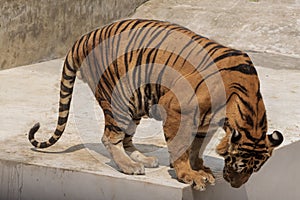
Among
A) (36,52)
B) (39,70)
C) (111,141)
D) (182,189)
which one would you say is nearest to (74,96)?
(39,70)

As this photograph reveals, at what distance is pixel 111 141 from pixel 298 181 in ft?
6.10

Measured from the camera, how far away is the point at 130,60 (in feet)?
15.1

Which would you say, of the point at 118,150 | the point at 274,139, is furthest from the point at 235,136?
the point at 118,150

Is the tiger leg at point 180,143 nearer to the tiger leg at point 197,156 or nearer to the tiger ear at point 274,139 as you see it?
the tiger leg at point 197,156

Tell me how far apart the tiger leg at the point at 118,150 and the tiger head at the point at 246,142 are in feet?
1.87

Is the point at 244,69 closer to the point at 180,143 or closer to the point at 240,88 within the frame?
the point at 240,88

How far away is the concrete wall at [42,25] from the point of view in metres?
7.85

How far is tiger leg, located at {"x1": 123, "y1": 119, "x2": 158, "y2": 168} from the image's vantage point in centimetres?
479

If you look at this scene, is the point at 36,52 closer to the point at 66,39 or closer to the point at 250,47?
the point at 66,39

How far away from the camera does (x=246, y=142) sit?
416 centimetres

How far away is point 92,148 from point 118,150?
2.00 ft

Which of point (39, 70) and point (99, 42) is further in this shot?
point (39, 70)

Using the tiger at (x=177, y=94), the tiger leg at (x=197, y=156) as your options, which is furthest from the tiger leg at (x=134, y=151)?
the tiger leg at (x=197, y=156)

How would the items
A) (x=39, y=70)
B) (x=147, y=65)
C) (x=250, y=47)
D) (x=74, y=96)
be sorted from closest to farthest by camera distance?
(x=147, y=65)
(x=74, y=96)
(x=39, y=70)
(x=250, y=47)
